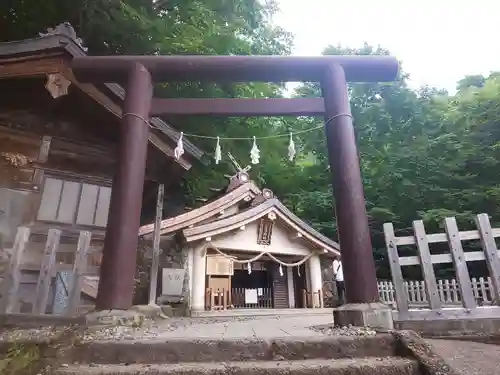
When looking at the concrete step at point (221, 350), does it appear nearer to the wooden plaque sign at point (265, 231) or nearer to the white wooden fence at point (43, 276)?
the white wooden fence at point (43, 276)

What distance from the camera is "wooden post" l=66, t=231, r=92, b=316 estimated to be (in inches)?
206

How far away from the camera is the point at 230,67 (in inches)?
190

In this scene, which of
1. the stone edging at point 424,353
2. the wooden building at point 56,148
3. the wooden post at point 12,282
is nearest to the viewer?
the stone edging at point 424,353

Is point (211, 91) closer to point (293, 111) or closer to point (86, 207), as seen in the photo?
point (86, 207)

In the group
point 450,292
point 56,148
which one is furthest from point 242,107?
point 450,292

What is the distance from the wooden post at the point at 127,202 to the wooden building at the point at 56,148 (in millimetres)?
2087

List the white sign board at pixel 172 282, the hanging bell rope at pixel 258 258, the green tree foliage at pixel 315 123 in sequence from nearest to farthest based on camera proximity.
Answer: the green tree foliage at pixel 315 123
the white sign board at pixel 172 282
the hanging bell rope at pixel 258 258

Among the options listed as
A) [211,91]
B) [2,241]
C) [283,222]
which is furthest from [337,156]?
[283,222]

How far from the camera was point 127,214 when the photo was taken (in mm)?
3857

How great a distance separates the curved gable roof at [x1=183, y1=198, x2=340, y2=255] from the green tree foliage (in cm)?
162

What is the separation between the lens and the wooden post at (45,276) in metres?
5.20

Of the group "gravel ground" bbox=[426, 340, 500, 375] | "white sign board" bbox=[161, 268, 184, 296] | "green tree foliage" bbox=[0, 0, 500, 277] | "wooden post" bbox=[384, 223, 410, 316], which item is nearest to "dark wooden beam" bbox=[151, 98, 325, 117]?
"wooden post" bbox=[384, 223, 410, 316]

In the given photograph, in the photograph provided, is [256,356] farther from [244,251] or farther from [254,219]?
[244,251]

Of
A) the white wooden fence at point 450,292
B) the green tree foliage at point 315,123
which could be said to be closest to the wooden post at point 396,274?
the green tree foliage at point 315,123
